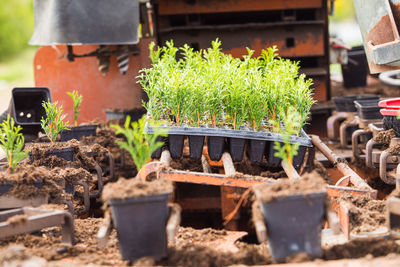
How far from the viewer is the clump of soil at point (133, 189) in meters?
3.04

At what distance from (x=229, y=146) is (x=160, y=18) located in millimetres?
3030

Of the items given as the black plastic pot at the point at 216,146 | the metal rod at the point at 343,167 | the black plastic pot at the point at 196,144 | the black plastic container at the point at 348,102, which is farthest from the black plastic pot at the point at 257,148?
the black plastic container at the point at 348,102

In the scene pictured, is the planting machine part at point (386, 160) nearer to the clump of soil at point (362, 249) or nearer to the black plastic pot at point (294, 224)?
the clump of soil at point (362, 249)

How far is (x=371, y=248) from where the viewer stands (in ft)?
10.6

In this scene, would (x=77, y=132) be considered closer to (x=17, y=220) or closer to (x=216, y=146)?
(x=216, y=146)

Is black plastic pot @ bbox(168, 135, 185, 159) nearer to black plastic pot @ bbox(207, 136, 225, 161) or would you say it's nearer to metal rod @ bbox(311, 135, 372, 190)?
black plastic pot @ bbox(207, 136, 225, 161)

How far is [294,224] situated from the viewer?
3051 millimetres

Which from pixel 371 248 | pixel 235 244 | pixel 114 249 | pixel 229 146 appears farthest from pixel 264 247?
pixel 229 146

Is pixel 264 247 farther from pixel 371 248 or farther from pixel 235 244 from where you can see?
pixel 371 248

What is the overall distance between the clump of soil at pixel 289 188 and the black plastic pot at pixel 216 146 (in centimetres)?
142

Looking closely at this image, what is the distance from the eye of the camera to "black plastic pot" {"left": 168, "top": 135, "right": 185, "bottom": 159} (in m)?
4.59

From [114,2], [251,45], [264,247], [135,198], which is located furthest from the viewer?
[251,45]

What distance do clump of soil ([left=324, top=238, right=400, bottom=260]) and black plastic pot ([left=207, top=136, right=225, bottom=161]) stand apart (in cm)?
154

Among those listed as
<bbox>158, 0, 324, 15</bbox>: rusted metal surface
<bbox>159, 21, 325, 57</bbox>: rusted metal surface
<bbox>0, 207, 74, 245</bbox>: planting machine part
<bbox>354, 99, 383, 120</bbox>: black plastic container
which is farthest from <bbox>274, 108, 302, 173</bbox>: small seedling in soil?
<bbox>158, 0, 324, 15</bbox>: rusted metal surface
